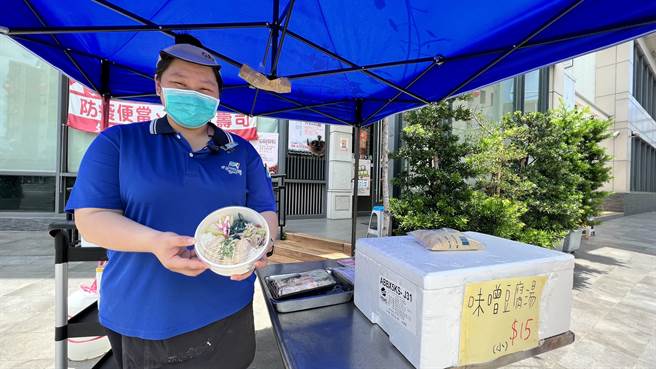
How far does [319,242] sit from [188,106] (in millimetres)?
4243

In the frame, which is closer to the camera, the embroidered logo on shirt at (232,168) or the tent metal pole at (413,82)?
the embroidered logo on shirt at (232,168)

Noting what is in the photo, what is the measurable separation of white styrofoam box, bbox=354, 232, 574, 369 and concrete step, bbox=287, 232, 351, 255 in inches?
135

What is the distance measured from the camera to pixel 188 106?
1063 mm

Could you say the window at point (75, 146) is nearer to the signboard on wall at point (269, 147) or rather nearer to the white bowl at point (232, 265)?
the signboard on wall at point (269, 147)

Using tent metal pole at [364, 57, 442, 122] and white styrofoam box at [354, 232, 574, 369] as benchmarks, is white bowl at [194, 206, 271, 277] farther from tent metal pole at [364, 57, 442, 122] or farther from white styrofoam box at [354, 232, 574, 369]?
tent metal pole at [364, 57, 442, 122]

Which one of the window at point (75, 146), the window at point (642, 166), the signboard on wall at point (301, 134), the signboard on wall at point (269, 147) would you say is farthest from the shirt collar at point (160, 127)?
the window at point (642, 166)

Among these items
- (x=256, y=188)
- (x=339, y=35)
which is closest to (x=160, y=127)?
(x=256, y=188)

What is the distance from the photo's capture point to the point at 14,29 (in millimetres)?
1585

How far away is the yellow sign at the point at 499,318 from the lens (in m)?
0.91

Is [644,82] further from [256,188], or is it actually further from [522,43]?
[256,188]

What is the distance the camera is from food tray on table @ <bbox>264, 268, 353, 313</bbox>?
1.41 meters

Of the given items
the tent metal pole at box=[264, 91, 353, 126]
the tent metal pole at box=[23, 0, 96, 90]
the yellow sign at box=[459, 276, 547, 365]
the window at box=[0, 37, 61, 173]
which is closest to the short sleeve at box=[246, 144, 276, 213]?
the yellow sign at box=[459, 276, 547, 365]

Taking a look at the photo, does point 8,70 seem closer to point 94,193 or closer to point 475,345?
point 94,193

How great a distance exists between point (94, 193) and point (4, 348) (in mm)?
2655
